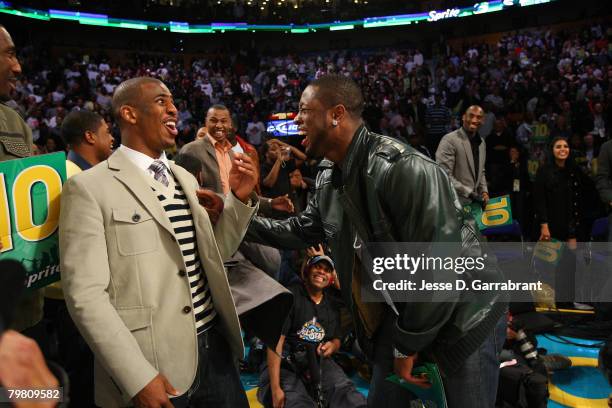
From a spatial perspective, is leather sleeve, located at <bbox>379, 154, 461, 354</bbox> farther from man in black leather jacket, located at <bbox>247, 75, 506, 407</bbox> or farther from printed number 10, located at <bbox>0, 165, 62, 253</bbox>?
printed number 10, located at <bbox>0, 165, 62, 253</bbox>

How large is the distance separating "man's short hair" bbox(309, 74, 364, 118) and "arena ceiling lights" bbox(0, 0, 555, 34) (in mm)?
19800

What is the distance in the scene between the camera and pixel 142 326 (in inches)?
64.6

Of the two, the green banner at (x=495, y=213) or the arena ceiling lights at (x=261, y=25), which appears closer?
the green banner at (x=495, y=213)

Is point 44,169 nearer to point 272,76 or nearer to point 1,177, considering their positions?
point 1,177

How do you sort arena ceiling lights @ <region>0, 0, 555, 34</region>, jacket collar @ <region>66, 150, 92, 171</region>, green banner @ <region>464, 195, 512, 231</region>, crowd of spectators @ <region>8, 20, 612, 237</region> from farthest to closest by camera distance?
1. arena ceiling lights @ <region>0, 0, 555, 34</region>
2. crowd of spectators @ <region>8, 20, 612, 237</region>
3. green banner @ <region>464, 195, 512, 231</region>
4. jacket collar @ <region>66, 150, 92, 171</region>

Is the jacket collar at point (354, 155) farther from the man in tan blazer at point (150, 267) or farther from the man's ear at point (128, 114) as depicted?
the man's ear at point (128, 114)

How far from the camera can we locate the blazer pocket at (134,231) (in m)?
1.64

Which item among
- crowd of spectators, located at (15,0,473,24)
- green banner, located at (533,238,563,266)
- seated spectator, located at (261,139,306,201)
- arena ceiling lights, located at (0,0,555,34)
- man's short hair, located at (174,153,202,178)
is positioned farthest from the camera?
crowd of spectators, located at (15,0,473,24)

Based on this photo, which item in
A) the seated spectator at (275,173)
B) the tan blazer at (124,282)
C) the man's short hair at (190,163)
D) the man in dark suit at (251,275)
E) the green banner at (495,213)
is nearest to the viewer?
the tan blazer at (124,282)

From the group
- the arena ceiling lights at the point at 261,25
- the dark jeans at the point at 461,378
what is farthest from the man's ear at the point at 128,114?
the arena ceiling lights at the point at 261,25

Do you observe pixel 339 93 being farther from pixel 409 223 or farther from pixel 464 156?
pixel 464 156

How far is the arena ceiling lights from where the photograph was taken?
63.4 feet

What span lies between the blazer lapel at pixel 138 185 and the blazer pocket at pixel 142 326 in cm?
28

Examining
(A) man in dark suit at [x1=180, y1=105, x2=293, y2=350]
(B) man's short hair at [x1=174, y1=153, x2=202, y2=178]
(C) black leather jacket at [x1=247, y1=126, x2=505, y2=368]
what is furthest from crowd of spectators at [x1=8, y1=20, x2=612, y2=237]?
(C) black leather jacket at [x1=247, y1=126, x2=505, y2=368]
